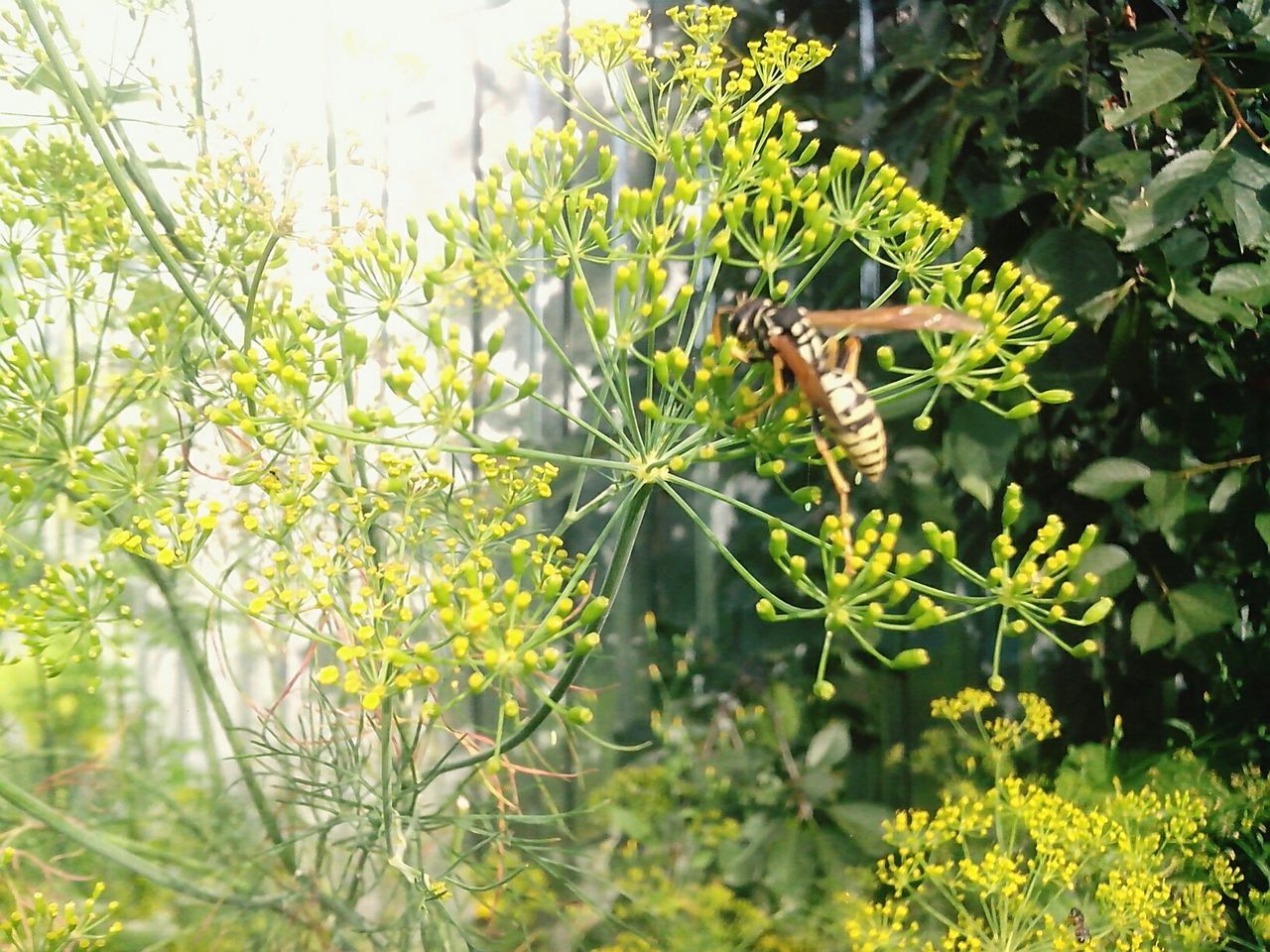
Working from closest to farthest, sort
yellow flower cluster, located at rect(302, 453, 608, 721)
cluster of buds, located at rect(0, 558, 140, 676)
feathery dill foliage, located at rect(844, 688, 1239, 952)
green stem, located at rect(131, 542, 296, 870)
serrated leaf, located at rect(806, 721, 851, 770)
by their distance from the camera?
yellow flower cluster, located at rect(302, 453, 608, 721)
cluster of buds, located at rect(0, 558, 140, 676)
green stem, located at rect(131, 542, 296, 870)
feathery dill foliage, located at rect(844, 688, 1239, 952)
serrated leaf, located at rect(806, 721, 851, 770)

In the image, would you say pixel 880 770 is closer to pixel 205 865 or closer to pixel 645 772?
pixel 645 772

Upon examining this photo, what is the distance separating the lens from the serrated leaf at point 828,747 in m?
0.85

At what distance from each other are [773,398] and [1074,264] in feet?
1.49

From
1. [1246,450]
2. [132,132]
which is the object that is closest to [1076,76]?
[1246,450]

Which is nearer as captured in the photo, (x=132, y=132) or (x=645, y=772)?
(x=132, y=132)

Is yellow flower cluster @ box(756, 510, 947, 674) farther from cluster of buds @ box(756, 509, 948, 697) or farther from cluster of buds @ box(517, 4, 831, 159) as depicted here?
cluster of buds @ box(517, 4, 831, 159)

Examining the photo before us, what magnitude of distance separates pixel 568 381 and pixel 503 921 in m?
0.55

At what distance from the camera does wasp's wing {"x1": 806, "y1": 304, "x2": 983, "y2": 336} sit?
1.39 feet

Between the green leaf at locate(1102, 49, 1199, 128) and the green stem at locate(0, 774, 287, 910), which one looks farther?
the green leaf at locate(1102, 49, 1199, 128)

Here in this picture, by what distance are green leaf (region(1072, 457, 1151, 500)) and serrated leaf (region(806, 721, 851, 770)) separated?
1.12 feet

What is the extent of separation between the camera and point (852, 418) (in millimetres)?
439

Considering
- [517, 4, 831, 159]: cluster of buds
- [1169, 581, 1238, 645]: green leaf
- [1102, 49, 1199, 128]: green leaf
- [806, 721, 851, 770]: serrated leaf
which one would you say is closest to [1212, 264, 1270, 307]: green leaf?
[1102, 49, 1199, 128]: green leaf

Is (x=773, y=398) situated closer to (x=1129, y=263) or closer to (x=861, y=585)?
(x=861, y=585)

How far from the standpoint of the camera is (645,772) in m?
0.89
